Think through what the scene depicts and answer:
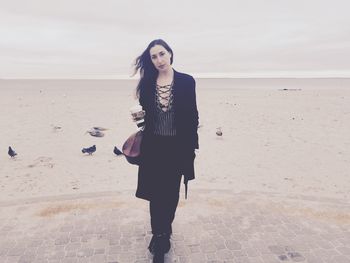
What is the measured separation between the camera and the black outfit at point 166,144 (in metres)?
4.01

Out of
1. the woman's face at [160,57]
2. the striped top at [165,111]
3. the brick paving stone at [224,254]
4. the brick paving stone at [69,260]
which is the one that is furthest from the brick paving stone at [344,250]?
the brick paving stone at [69,260]

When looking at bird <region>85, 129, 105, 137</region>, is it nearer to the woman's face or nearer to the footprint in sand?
the footprint in sand

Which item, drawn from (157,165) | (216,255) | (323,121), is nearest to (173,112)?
(157,165)

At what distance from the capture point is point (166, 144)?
4121 mm

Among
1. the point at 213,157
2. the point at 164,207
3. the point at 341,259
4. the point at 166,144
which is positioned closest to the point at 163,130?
the point at 166,144

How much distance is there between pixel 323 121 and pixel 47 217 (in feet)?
43.7

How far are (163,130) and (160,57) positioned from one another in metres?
0.80

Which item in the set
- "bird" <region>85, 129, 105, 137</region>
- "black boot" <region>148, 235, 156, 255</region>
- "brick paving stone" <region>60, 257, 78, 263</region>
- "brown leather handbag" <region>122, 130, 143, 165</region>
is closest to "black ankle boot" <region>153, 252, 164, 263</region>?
"black boot" <region>148, 235, 156, 255</region>

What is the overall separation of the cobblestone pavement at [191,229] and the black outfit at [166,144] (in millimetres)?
583

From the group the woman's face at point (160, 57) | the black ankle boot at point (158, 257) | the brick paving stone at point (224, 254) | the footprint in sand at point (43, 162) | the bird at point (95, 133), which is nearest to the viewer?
the woman's face at point (160, 57)

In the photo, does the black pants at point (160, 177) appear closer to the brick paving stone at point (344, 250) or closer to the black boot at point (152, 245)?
the black boot at point (152, 245)

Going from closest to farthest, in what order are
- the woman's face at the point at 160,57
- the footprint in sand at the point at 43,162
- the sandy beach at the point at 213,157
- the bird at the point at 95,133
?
the woman's face at the point at 160,57, the sandy beach at the point at 213,157, the footprint in sand at the point at 43,162, the bird at the point at 95,133

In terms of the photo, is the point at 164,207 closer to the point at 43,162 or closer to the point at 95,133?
the point at 43,162

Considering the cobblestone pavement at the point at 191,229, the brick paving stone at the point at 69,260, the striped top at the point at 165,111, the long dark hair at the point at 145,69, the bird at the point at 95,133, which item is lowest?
the brick paving stone at the point at 69,260
